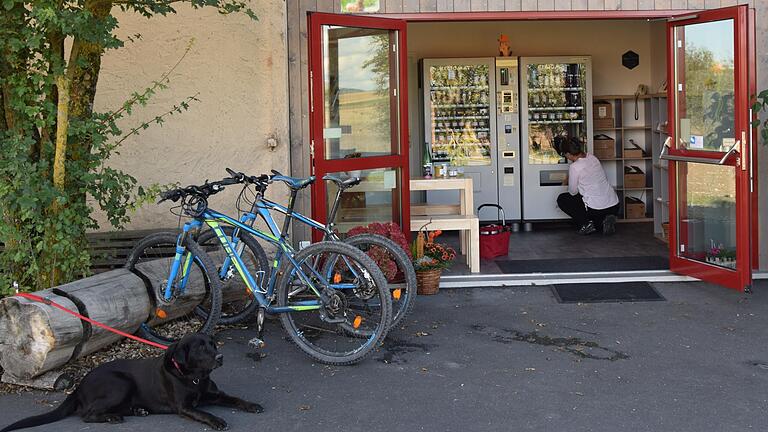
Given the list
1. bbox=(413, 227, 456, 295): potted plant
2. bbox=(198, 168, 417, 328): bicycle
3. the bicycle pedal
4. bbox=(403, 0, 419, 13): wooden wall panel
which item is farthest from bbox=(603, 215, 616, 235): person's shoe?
the bicycle pedal

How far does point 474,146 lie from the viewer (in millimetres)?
12445

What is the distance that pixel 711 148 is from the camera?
8.02 metres

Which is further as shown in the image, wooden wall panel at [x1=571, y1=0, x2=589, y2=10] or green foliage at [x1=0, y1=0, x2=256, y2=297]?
wooden wall panel at [x1=571, y1=0, x2=589, y2=10]

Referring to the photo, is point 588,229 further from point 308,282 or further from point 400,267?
point 308,282

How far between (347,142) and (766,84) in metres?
3.40

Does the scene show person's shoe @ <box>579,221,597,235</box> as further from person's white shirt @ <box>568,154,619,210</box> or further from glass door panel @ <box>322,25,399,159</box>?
glass door panel @ <box>322,25,399,159</box>

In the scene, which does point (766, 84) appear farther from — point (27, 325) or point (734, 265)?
point (27, 325)

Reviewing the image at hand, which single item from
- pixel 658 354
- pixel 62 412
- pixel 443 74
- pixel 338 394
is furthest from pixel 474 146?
pixel 62 412

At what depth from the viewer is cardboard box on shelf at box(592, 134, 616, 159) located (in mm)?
12695

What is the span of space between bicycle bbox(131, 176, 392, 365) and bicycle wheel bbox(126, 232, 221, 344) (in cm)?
3

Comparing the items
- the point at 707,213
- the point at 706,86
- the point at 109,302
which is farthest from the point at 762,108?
the point at 109,302

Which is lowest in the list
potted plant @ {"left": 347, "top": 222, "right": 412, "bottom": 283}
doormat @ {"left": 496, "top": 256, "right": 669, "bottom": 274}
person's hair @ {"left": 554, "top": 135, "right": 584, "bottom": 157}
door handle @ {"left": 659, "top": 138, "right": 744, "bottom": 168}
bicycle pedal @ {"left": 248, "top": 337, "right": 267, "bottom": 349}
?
bicycle pedal @ {"left": 248, "top": 337, "right": 267, "bottom": 349}

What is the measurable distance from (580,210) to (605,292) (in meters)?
4.09

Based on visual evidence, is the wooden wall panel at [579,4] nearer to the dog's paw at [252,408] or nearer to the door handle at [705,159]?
the door handle at [705,159]
